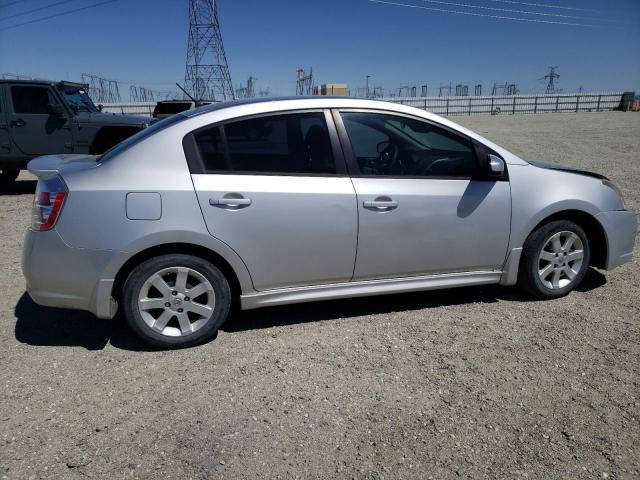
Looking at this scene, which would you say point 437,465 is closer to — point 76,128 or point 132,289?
point 132,289

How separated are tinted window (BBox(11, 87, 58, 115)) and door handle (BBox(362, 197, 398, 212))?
8133 mm

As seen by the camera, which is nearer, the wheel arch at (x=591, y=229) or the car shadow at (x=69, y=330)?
the car shadow at (x=69, y=330)

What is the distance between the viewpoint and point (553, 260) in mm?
4039

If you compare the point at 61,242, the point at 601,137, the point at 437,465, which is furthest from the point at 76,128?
the point at 601,137

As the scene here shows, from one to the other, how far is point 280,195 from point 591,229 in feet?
8.91

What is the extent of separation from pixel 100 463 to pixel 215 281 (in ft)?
4.30

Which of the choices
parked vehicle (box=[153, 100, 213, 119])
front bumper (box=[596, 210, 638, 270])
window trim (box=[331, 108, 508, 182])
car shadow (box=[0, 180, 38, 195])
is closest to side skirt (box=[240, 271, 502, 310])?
window trim (box=[331, 108, 508, 182])

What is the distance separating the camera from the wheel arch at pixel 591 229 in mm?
4008

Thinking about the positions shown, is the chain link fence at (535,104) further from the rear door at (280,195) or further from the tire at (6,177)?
the rear door at (280,195)

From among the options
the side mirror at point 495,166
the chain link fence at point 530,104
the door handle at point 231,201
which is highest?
the chain link fence at point 530,104

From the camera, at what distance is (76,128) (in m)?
9.27

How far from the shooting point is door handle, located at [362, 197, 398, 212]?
3471mm

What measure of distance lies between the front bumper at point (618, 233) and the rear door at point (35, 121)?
8927 millimetres

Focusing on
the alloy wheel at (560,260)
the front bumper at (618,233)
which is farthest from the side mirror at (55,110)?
the front bumper at (618,233)
